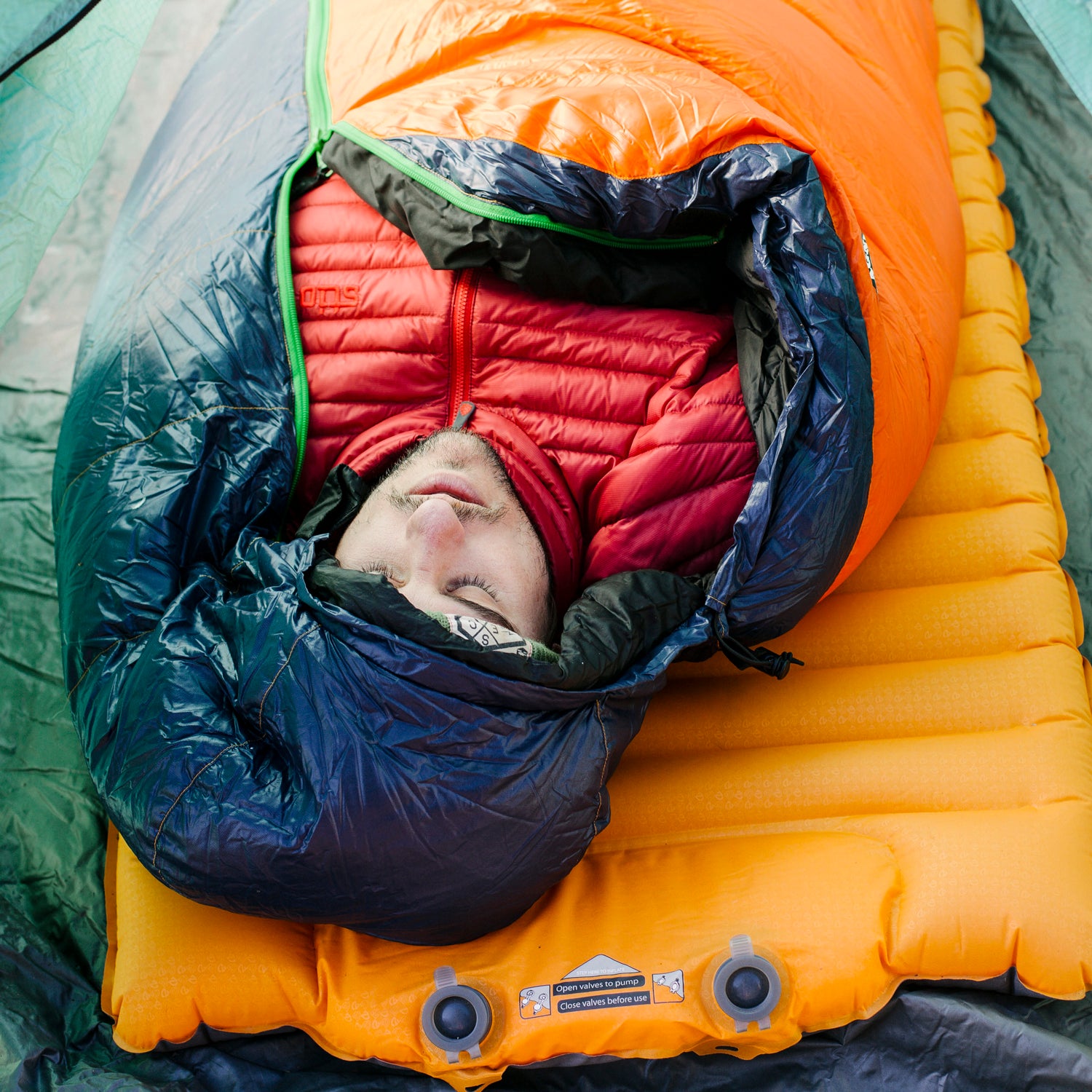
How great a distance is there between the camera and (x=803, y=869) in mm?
1266

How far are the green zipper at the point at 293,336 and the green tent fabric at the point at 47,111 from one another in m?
0.46

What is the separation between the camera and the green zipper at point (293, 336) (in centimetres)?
148

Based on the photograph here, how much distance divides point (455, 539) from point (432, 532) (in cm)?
3

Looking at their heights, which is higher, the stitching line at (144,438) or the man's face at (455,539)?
the man's face at (455,539)

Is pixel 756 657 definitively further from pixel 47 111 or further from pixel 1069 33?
pixel 47 111

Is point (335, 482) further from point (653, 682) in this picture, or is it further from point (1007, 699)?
point (1007, 699)

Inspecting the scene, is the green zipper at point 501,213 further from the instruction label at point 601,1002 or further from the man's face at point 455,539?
the instruction label at point 601,1002

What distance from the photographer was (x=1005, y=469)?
157 centimetres

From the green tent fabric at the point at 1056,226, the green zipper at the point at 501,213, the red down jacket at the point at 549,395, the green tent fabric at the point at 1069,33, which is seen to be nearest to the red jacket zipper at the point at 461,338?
the red down jacket at the point at 549,395

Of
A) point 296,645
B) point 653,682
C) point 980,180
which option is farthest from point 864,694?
point 980,180

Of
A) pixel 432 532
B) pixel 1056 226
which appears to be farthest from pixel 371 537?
pixel 1056 226

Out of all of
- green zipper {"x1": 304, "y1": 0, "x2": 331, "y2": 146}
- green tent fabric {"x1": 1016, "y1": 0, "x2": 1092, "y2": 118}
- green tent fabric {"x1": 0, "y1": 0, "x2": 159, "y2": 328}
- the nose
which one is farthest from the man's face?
green tent fabric {"x1": 1016, "y1": 0, "x2": 1092, "y2": 118}

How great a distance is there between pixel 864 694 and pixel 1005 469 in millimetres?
429

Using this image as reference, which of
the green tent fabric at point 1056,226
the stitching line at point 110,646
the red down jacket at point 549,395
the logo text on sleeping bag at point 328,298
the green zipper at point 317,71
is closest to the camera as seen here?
the stitching line at point 110,646
